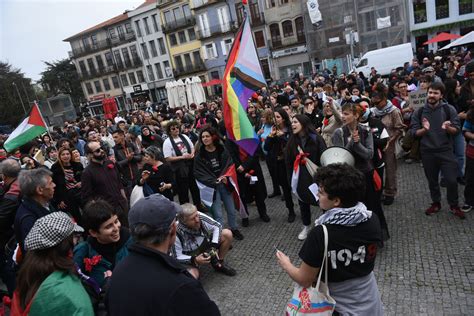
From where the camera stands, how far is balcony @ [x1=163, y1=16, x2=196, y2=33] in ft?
126

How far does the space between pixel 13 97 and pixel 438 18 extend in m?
47.7

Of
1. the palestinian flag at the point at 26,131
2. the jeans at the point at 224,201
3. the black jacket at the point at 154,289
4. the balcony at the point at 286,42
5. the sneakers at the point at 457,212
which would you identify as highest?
the balcony at the point at 286,42

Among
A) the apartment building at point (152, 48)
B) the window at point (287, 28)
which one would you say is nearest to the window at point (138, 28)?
the apartment building at point (152, 48)

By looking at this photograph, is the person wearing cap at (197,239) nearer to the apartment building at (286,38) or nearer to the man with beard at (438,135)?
the man with beard at (438,135)

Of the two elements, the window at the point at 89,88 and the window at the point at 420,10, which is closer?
the window at the point at 420,10

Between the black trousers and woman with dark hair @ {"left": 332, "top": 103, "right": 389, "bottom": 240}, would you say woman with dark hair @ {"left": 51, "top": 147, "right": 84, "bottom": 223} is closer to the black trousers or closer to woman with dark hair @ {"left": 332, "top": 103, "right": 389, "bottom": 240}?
woman with dark hair @ {"left": 332, "top": 103, "right": 389, "bottom": 240}

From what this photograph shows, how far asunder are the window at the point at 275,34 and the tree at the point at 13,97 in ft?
98.4

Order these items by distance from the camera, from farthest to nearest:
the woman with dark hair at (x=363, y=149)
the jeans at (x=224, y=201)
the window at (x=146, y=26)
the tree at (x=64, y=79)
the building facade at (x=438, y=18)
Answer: the tree at (x=64, y=79), the window at (x=146, y=26), the building facade at (x=438, y=18), the jeans at (x=224, y=201), the woman with dark hair at (x=363, y=149)

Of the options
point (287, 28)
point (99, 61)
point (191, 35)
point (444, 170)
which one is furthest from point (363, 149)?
point (99, 61)

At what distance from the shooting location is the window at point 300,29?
108 feet

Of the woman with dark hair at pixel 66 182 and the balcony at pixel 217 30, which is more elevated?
the balcony at pixel 217 30

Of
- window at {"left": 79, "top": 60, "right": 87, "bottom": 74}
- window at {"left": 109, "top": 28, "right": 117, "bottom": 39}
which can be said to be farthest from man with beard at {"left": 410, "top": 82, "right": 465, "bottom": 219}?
window at {"left": 79, "top": 60, "right": 87, "bottom": 74}

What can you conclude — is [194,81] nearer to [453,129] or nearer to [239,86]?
[239,86]

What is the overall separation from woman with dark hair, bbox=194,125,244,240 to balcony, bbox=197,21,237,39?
3337 cm
